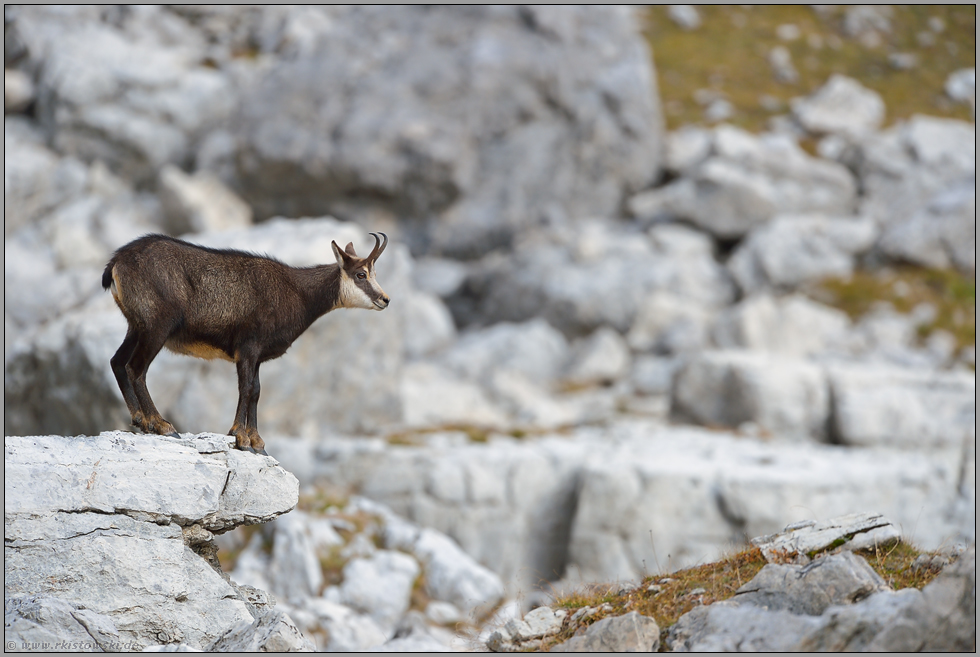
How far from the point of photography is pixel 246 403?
32.8 feet

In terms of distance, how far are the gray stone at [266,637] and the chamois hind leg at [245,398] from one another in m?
2.36

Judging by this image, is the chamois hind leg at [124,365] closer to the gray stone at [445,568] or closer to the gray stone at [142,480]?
the gray stone at [142,480]

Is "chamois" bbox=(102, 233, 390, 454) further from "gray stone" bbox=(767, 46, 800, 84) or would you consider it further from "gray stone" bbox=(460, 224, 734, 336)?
"gray stone" bbox=(767, 46, 800, 84)

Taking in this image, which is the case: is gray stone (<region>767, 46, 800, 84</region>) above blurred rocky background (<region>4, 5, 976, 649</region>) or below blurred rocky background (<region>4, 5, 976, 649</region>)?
above

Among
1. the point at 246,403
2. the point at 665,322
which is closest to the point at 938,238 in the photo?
the point at 665,322

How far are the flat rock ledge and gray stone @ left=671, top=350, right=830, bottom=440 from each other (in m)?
21.7

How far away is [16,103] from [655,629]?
49.0m

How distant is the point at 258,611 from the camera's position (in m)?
10.2

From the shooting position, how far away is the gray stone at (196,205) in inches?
1596

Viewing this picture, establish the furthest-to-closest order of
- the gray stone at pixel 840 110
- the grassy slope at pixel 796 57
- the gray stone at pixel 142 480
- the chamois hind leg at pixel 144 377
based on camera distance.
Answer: the grassy slope at pixel 796 57 < the gray stone at pixel 840 110 < the chamois hind leg at pixel 144 377 < the gray stone at pixel 142 480

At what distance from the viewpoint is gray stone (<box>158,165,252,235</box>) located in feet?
133

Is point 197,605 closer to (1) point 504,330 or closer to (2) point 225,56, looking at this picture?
(1) point 504,330

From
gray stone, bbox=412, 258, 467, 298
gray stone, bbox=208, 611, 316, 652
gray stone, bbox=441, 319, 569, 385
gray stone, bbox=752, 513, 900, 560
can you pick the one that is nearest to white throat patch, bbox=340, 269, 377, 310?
gray stone, bbox=208, 611, 316, 652

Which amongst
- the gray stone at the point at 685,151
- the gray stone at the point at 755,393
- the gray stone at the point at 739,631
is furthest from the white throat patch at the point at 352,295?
the gray stone at the point at 685,151
